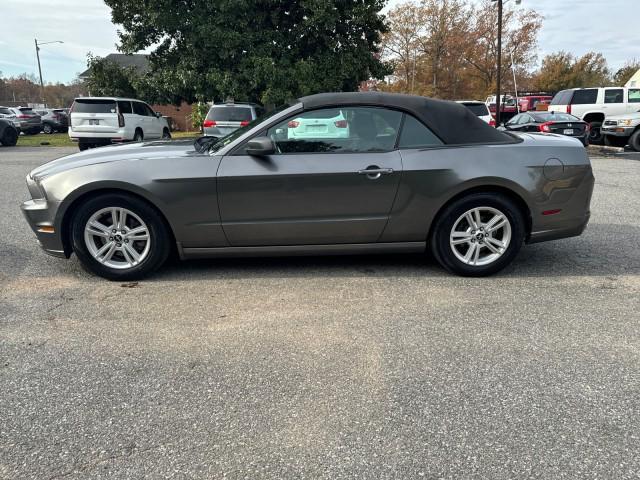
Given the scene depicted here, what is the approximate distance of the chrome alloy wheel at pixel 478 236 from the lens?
4.22 metres

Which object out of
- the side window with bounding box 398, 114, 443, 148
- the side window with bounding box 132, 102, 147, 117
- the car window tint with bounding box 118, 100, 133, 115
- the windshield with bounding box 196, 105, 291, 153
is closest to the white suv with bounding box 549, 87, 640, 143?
the side window with bounding box 132, 102, 147, 117

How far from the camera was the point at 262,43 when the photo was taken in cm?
1934

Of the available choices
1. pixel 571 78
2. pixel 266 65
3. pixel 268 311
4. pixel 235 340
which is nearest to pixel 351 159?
pixel 268 311

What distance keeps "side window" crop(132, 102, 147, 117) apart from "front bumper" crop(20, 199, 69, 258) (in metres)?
14.6

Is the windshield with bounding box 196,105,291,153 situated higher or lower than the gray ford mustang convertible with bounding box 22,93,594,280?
higher

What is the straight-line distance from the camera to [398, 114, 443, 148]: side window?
13.6ft

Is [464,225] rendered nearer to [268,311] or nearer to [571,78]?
[268,311]

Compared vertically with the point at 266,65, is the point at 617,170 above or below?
below

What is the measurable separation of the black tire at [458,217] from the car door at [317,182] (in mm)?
500

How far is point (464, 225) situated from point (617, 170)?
30.9ft

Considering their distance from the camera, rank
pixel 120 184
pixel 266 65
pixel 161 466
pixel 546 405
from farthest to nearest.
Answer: pixel 266 65, pixel 120 184, pixel 546 405, pixel 161 466

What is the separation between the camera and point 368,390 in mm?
2584

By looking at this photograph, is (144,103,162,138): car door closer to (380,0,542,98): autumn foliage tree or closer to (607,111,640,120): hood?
(607,111,640,120): hood

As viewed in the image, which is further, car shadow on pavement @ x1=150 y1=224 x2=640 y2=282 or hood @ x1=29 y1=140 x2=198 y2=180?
car shadow on pavement @ x1=150 y1=224 x2=640 y2=282
